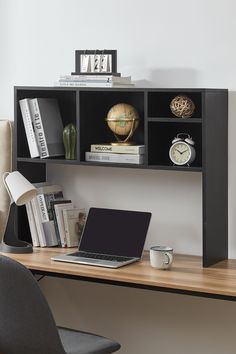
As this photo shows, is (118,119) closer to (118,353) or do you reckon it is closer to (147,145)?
(147,145)

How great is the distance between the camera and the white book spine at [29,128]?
349 centimetres

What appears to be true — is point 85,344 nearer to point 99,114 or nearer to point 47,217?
point 47,217

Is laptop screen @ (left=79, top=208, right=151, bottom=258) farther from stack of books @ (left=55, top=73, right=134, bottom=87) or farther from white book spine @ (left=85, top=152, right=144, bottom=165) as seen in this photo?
stack of books @ (left=55, top=73, right=134, bottom=87)

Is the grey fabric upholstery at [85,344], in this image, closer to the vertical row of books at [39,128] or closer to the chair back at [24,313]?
the chair back at [24,313]

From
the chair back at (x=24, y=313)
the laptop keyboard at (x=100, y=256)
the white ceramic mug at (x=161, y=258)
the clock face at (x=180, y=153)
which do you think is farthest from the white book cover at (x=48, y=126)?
the chair back at (x=24, y=313)

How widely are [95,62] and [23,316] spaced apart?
1.22 metres

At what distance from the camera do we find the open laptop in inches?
128

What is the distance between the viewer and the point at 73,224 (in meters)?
3.54

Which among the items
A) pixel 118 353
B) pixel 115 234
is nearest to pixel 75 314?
pixel 118 353

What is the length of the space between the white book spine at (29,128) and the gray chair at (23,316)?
3.21 feet

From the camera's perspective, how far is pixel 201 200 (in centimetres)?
335

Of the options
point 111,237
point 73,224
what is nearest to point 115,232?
point 111,237

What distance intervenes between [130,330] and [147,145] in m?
0.90

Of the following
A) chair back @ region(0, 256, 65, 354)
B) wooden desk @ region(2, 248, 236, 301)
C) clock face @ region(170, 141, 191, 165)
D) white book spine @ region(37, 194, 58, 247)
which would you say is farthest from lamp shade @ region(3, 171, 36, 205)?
chair back @ region(0, 256, 65, 354)
